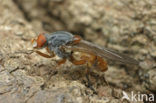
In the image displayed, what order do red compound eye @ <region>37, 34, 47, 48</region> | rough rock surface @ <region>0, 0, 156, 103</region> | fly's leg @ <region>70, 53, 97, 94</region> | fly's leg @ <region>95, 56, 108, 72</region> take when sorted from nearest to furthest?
rough rock surface @ <region>0, 0, 156, 103</region>, red compound eye @ <region>37, 34, 47, 48</region>, fly's leg @ <region>70, 53, 97, 94</region>, fly's leg @ <region>95, 56, 108, 72</region>

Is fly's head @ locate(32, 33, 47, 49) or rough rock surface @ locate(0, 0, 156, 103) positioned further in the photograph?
fly's head @ locate(32, 33, 47, 49)

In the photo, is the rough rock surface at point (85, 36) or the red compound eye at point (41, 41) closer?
the rough rock surface at point (85, 36)

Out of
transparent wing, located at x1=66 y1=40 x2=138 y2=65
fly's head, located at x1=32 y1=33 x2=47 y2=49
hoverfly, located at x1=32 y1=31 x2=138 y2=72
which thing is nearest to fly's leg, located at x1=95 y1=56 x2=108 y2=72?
hoverfly, located at x1=32 y1=31 x2=138 y2=72

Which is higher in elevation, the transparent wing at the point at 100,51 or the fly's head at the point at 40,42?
the fly's head at the point at 40,42

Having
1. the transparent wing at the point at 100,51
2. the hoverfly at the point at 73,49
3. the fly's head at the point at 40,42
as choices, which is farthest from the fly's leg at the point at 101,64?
the fly's head at the point at 40,42

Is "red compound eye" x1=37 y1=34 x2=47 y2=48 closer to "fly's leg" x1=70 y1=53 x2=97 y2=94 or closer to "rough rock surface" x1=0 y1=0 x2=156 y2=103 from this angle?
"rough rock surface" x1=0 y1=0 x2=156 y2=103

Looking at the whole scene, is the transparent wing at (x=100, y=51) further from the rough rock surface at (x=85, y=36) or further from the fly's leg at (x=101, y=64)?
the rough rock surface at (x=85, y=36)

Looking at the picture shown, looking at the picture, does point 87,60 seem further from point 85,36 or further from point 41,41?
point 85,36

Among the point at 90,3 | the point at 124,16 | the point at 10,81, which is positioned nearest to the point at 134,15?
the point at 124,16
